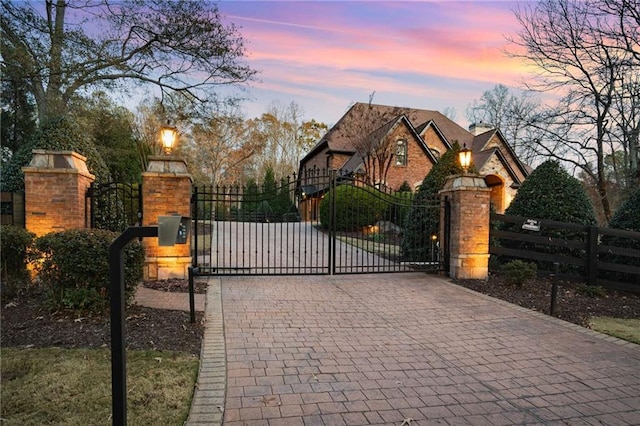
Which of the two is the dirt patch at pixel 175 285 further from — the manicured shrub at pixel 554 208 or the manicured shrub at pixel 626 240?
the manicured shrub at pixel 626 240

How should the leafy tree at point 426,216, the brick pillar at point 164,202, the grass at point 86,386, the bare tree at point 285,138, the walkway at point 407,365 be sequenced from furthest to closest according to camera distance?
the bare tree at point 285,138, the leafy tree at point 426,216, the brick pillar at point 164,202, the walkway at point 407,365, the grass at point 86,386

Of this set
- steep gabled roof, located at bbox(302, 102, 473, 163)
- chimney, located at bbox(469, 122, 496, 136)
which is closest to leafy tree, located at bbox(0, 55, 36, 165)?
steep gabled roof, located at bbox(302, 102, 473, 163)

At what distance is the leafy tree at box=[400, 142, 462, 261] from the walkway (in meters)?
Result: 3.68

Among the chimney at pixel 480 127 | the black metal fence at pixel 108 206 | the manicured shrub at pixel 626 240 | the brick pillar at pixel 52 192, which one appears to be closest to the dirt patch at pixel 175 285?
the black metal fence at pixel 108 206

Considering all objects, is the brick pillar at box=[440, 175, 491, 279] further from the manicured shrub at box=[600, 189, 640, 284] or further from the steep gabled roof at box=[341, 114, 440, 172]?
the steep gabled roof at box=[341, 114, 440, 172]

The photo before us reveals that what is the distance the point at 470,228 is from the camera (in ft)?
29.0

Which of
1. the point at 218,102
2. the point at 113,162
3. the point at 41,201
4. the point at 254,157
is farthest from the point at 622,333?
the point at 254,157

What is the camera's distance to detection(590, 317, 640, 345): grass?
5.39m

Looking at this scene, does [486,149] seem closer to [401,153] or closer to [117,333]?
[401,153]

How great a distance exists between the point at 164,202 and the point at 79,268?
9.03ft

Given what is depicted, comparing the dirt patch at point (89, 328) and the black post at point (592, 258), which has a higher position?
the black post at point (592, 258)

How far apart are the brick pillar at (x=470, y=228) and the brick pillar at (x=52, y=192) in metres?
7.95

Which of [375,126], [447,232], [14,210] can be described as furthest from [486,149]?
[14,210]

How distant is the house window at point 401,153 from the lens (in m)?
26.4
